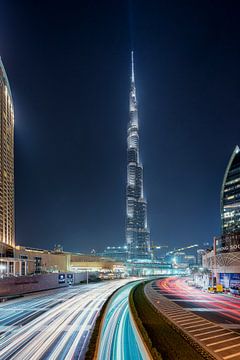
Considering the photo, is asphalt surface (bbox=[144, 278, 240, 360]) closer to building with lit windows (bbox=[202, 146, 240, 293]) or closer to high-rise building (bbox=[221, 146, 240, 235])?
building with lit windows (bbox=[202, 146, 240, 293])

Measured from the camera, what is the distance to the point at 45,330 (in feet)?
112

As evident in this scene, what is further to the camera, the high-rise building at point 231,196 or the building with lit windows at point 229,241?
the high-rise building at point 231,196

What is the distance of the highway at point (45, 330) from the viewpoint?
26.0 metres

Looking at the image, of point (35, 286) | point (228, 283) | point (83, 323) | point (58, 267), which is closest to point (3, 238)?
point (35, 286)

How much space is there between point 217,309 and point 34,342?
1099 inches

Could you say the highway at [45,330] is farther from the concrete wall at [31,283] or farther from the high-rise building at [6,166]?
the high-rise building at [6,166]

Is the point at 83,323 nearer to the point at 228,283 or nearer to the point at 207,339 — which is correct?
the point at 207,339

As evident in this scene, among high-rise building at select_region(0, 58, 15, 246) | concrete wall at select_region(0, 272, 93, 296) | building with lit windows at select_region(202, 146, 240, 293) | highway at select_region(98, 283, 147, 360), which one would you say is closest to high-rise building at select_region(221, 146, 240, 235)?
building with lit windows at select_region(202, 146, 240, 293)

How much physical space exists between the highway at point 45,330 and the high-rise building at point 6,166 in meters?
54.8

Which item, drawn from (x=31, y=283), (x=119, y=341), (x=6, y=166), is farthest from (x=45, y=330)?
(x=6, y=166)

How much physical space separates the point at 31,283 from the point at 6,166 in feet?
159

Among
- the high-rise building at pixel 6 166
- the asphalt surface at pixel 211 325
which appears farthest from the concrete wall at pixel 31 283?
the asphalt surface at pixel 211 325

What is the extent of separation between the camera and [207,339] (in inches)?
1158

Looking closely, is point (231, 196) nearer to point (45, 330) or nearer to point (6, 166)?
point (6, 166)
